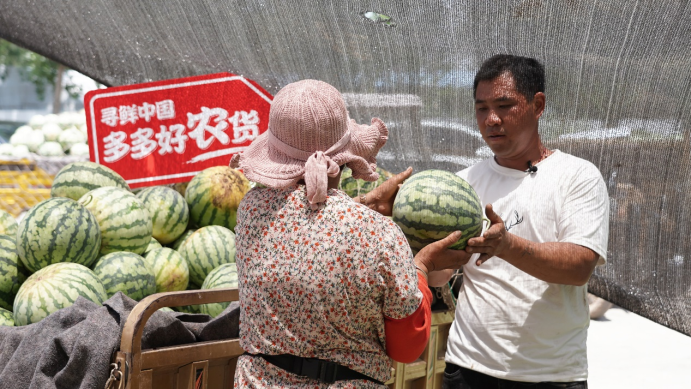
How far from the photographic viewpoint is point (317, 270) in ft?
5.65

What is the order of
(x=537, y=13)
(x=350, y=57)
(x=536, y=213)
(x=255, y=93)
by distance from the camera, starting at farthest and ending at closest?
(x=255, y=93)
(x=350, y=57)
(x=537, y=13)
(x=536, y=213)

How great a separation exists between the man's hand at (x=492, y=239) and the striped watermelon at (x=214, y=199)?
81.7 inches

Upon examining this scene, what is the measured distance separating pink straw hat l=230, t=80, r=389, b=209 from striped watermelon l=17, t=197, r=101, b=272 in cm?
175

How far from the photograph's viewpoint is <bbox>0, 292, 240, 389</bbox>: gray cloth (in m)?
2.42

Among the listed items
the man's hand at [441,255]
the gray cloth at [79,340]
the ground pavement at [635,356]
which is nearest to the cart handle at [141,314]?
the gray cloth at [79,340]

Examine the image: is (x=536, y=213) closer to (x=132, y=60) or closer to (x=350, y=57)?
(x=350, y=57)

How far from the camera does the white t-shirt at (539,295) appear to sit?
2348 millimetres

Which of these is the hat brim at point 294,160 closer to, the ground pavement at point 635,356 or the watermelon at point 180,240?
the watermelon at point 180,240

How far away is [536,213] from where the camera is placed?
7.96 feet

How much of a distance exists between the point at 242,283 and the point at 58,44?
11.3ft

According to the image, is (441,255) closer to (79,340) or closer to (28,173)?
(79,340)


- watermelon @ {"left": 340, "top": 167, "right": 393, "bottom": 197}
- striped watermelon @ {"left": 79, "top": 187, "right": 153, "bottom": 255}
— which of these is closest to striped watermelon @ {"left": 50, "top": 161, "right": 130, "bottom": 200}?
striped watermelon @ {"left": 79, "top": 187, "right": 153, "bottom": 255}

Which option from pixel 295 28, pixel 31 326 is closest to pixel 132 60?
pixel 295 28

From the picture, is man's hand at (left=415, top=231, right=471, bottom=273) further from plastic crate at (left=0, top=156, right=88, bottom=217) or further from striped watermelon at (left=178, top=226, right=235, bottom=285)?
plastic crate at (left=0, top=156, right=88, bottom=217)
